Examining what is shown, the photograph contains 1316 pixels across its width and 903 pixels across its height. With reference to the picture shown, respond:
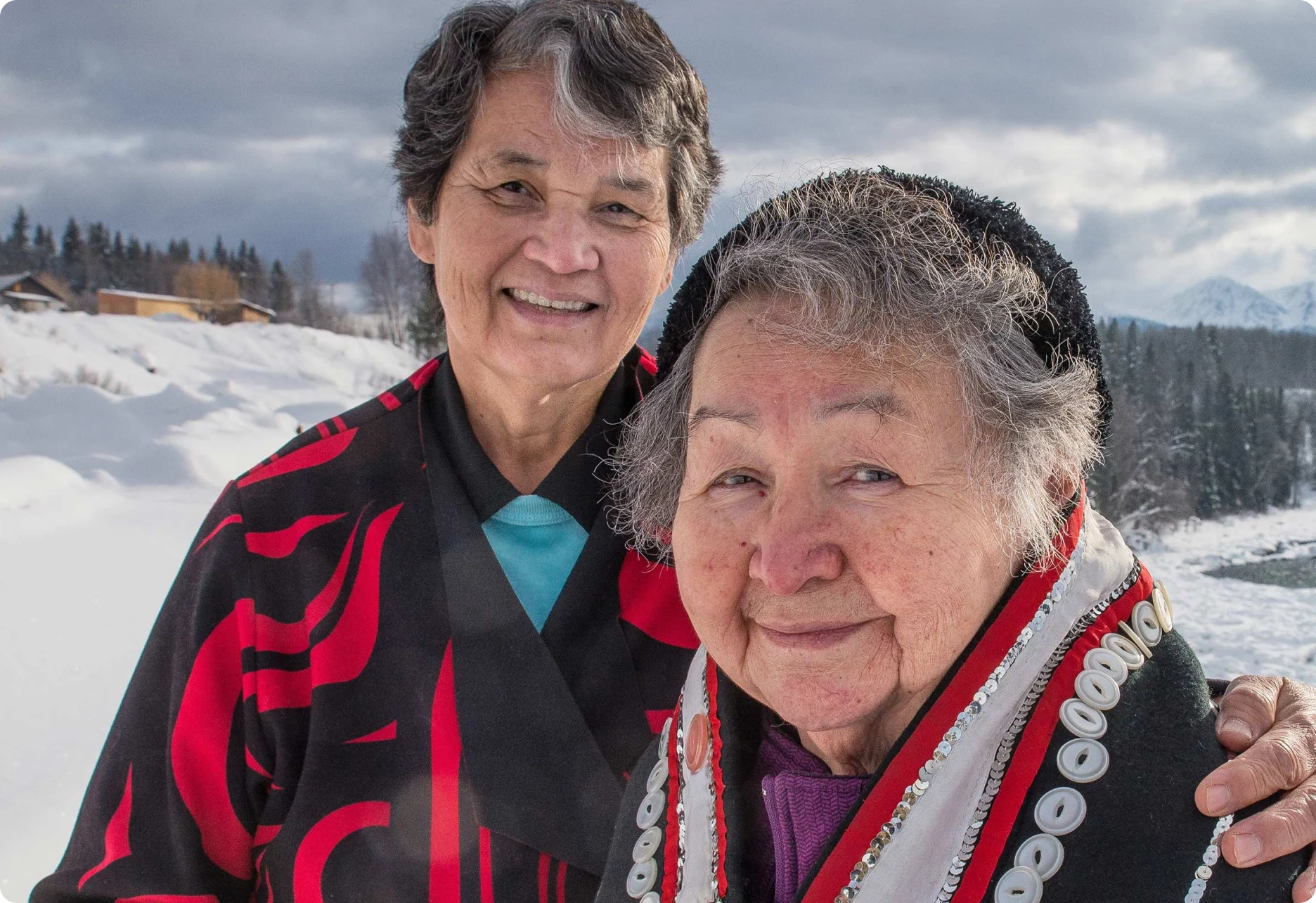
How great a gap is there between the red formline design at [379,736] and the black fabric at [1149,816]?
3.66 feet

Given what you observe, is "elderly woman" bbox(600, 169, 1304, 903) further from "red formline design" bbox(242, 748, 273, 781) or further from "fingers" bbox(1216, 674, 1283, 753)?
"red formline design" bbox(242, 748, 273, 781)

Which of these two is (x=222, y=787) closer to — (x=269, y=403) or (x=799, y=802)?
(x=799, y=802)

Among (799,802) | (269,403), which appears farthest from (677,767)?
(269,403)

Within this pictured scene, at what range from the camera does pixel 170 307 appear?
55.1 m

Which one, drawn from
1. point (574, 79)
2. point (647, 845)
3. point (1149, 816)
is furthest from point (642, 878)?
point (574, 79)

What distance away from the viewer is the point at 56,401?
13.4 meters

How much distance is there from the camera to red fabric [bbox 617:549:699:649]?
185 centimetres

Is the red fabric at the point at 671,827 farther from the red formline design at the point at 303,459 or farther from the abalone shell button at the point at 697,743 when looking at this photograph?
the red formline design at the point at 303,459

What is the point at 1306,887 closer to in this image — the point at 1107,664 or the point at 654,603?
the point at 1107,664

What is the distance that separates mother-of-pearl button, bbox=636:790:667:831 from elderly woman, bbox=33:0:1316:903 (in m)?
0.24

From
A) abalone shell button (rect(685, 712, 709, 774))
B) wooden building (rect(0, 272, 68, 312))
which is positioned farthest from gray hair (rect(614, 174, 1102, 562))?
wooden building (rect(0, 272, 68, 312))

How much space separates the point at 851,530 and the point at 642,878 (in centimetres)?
65

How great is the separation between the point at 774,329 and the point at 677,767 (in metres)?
0.72

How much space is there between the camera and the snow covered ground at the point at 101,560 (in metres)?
3.52
